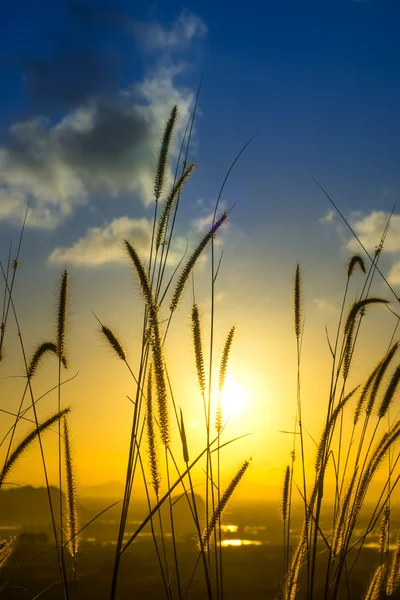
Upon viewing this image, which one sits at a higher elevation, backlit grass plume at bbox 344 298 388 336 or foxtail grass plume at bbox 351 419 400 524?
backlit grass plume at bbox 344 298 388 336

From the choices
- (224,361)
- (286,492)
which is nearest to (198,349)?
(224,361)

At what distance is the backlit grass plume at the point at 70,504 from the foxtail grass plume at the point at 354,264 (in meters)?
2.06

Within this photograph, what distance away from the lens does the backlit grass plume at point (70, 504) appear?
3217 millimetres

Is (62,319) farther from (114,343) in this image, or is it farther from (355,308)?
(355,308)

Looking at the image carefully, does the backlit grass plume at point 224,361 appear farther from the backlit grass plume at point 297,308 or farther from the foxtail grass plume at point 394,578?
the foxtail grass plume at point 394,578

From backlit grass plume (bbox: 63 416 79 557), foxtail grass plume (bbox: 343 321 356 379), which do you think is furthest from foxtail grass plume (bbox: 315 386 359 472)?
backlit grass plume (bbox: 63 416 79 557)

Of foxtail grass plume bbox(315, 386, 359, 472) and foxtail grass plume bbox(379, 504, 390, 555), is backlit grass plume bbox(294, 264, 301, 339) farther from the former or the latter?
foxtail grass plume bbox(379, 504, 390, 555)

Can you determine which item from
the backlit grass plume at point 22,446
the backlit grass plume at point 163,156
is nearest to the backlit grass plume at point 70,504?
the backlit grass plume at point 22,446

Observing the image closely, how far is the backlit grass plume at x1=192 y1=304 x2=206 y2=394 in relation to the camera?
299 centimetres

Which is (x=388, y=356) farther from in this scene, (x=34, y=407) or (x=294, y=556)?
(x=34, y=407)

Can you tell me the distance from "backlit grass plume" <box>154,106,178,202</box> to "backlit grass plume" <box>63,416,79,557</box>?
134cm

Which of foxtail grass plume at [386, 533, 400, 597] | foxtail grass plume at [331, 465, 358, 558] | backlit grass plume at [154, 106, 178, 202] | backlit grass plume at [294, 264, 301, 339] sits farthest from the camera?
backlit grass plume at [294, 264, 301, 339]

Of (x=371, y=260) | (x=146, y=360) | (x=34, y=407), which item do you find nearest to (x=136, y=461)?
(x=146, y=360)

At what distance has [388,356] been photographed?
383 cm
